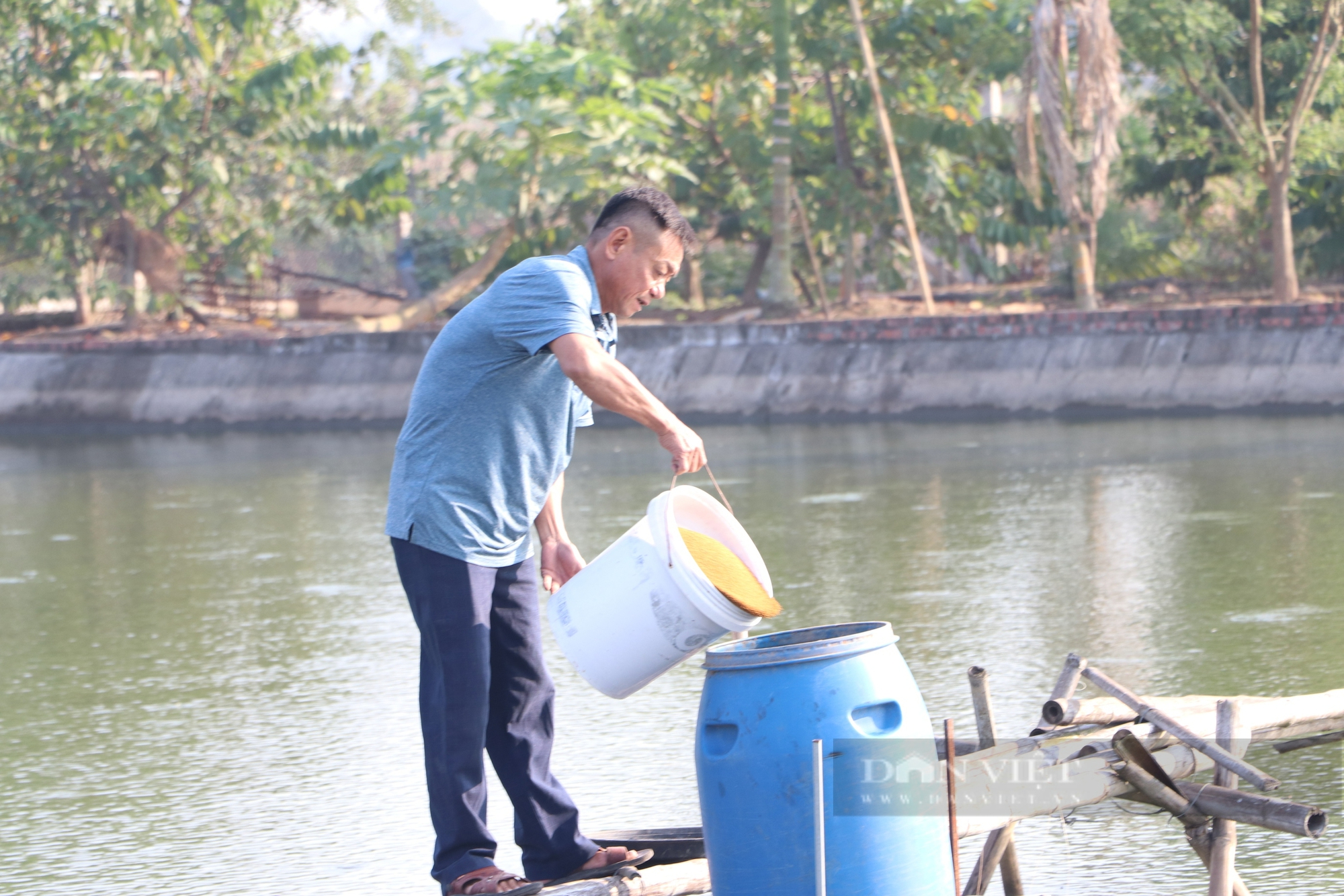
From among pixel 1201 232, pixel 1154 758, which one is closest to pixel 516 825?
pixel 1154 758

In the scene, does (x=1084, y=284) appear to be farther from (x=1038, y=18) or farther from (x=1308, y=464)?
(x=1308, y=464)

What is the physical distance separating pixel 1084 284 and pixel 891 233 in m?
4.53

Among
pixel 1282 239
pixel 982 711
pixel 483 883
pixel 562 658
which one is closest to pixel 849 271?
pixel 1282 239

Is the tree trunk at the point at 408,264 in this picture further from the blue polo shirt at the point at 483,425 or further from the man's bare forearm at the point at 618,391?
the man's bare forearm at the point at 618,391

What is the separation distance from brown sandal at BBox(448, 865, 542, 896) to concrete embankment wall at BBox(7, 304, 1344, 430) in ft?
50.2

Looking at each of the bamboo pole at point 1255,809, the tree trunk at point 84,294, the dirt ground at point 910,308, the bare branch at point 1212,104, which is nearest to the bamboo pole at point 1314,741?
the bamboo pole at point 1255,809

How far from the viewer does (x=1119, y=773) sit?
13.1 ft

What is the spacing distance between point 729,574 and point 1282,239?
19419 millimetres

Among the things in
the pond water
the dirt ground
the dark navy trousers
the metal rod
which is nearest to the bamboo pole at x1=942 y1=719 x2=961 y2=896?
the metal rod

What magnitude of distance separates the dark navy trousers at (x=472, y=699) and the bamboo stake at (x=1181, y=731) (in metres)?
1.29

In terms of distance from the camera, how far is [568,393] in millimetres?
4176

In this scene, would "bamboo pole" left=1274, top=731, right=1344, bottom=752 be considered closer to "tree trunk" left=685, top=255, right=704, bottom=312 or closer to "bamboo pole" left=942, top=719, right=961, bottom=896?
"bamboo pole" left=942, top=719, right=961, bottom=896

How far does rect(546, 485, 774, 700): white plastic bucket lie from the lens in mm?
3918

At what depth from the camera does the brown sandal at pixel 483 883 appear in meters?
4.07
